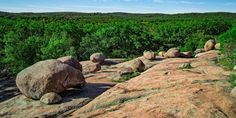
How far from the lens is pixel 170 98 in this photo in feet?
46.3

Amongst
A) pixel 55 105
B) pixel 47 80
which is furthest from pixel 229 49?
pixel 47 80

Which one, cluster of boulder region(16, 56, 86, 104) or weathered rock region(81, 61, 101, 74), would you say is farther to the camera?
weathered rock region(81, 61, 101, 74)

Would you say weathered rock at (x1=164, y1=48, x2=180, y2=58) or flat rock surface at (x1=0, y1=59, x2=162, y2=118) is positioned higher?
weathered rock at (x1=164, y1=48, x2=180, y2=58)

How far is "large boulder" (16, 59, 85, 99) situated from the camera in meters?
18.2

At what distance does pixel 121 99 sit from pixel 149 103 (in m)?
1.83

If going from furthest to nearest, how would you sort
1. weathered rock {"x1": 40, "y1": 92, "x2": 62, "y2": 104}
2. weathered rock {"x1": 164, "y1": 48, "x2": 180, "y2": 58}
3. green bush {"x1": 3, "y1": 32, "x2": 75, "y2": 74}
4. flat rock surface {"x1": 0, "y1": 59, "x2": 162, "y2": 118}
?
1. green bush {"x1": 3, "y1": 32, "x2": 75, "y2": 74}
2. weathered rock {"x1": 164, "y1": 48, "x2": 180, "y2": 58}
3. weathered rock {"x1": 40, "y1": 92, "x2": 62, "y2": 104}
4. flat rock surface {"x1": 0, "y1": 59, "x2": 162, "y2": 118}

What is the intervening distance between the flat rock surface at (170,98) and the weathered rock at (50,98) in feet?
6.18

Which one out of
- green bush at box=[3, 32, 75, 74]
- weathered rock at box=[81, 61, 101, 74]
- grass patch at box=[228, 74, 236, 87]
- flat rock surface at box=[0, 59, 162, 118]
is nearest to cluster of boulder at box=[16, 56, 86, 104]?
flat rock surface at box=[0, 59, 162, 118]

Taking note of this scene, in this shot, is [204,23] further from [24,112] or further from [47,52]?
[24,112]

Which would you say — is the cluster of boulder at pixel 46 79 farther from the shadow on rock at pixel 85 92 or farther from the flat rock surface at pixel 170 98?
the flat rock surface at pixel 170 98

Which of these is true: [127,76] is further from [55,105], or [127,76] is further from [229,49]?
[55,105]

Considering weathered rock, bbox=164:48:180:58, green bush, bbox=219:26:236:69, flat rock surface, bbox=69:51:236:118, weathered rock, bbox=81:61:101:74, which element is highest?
green bush, bbox=219:26:236:69

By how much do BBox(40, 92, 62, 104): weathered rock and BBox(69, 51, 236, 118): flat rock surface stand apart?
6.18 feet

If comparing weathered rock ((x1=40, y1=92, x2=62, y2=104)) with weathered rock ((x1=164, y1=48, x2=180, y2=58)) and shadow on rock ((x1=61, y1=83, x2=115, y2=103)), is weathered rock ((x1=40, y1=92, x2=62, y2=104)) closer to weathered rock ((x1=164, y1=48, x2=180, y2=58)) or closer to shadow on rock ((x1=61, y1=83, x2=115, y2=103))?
shadow on rock ((x1=61, y1=83, x2=115, y2=103))
